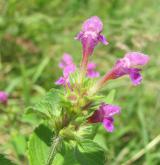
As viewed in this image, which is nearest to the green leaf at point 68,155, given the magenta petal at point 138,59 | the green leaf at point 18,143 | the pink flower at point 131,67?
the pink flower at point 131,67

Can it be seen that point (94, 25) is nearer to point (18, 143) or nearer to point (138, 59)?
point (138, 59)

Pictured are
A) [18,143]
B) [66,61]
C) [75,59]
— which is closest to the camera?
[66,61]

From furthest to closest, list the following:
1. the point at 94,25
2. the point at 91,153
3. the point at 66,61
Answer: the point at 66,61, the point at 94,25, the point at 91,153

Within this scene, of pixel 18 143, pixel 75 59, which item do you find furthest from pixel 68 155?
pixel 75 59

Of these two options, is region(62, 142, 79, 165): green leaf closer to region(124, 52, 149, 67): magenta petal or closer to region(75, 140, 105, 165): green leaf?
region(75, 140, 105, 165): green leaf

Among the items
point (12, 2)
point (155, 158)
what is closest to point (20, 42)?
point (12, 2)

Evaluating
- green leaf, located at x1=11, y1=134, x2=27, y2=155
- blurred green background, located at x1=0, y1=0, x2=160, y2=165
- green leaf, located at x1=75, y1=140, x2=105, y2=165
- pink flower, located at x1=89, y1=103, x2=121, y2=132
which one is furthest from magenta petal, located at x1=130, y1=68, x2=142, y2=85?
green leaf, located at x1=11, y1=134, x2=27, y2=155
